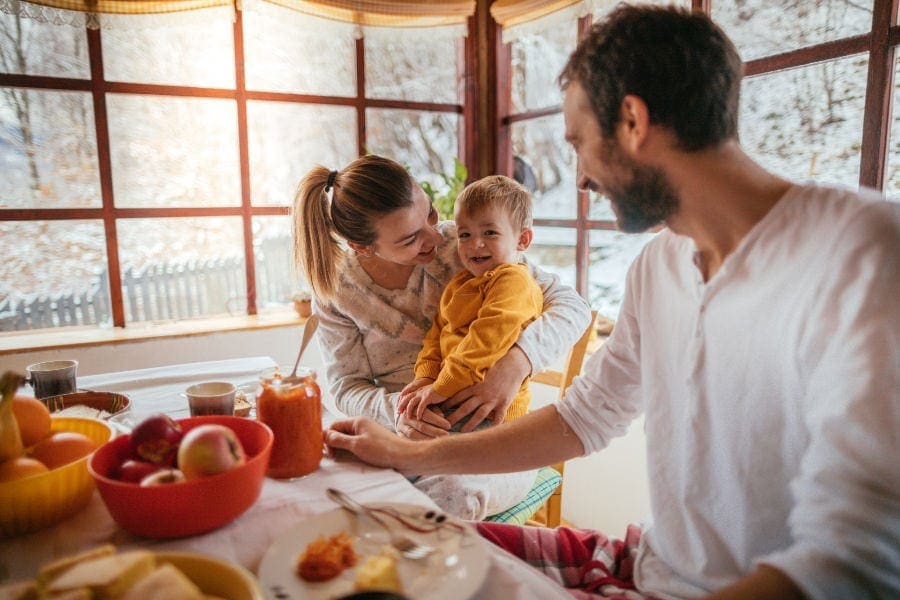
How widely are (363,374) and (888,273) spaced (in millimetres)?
1300

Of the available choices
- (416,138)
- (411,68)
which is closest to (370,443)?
(416,138)

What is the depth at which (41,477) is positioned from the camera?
2.48 ft

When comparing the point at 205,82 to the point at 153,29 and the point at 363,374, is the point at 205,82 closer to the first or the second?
the point at 153,29

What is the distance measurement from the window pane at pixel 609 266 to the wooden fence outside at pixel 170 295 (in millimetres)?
1759

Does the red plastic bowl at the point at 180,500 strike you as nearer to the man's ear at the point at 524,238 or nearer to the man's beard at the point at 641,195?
the man's beard at the point at 641,195

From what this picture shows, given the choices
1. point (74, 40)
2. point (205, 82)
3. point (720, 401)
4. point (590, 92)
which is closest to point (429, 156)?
point (205, 82)

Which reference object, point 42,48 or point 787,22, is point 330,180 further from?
point 42,48

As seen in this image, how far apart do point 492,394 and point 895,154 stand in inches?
66.8

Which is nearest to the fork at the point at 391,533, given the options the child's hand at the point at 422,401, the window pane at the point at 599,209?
the child's hand at the point at 422,401

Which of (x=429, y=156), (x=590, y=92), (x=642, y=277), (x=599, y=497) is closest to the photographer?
(x=590, y=92)

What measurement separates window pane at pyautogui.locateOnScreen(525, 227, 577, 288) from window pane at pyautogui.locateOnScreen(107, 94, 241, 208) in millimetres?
1751

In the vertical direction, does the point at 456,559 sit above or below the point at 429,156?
below

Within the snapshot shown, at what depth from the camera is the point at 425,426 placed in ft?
4.33

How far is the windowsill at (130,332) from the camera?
2682mm
